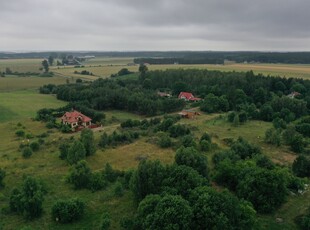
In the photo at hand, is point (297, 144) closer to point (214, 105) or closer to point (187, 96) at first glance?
point (214, 105)

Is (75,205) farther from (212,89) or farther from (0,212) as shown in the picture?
(212,89)

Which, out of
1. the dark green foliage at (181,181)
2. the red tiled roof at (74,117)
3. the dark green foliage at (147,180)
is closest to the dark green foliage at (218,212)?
the dark green foliage at (181,181)

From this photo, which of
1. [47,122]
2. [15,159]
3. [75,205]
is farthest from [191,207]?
[47,122]

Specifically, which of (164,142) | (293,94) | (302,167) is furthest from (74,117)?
(293,94)

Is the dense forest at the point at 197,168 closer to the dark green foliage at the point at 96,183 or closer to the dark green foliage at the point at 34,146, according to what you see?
the dark green foliage at the point at 96,183

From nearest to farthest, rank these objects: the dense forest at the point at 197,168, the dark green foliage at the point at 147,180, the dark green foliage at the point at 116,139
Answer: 1. the dense forest at the point at 197,168
2. the dark green foliage at the point at 147,180
3. the dark green foliage at the point at 116,139

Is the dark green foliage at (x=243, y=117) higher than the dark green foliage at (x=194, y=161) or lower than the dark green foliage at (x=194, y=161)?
lower

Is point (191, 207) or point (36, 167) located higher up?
point (191, 207)
